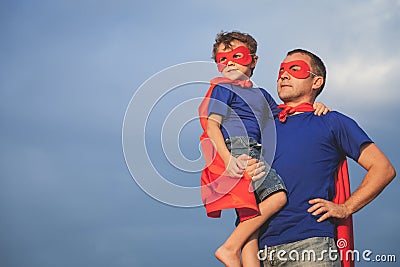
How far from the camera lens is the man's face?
5664 millimetres

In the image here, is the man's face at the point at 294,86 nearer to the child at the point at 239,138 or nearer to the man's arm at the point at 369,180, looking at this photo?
the child at the point at 239,138

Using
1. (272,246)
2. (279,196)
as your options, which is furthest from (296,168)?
(272,246)

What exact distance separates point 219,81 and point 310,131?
891 millimetres

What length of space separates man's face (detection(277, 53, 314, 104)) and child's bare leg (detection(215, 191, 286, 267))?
3.46ft

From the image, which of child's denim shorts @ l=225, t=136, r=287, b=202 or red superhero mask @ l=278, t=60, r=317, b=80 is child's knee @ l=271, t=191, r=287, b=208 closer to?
child's denim shorts @ l=225, t=136, r=287, b=202

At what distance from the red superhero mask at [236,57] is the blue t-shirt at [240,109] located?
26 centimetres

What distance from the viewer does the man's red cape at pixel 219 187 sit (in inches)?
193

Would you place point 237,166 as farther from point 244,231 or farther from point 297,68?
point 297,68

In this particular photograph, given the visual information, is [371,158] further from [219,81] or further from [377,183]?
[219,81]

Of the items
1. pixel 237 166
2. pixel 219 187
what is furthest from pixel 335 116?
pixel 219 187

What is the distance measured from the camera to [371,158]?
5.28 meters

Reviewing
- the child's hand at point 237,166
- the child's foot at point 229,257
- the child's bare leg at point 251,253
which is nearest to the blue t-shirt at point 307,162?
the child's bare leg at point 251,253

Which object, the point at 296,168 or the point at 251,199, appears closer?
the point at 251,199

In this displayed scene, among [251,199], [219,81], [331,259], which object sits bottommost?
[331,259]
